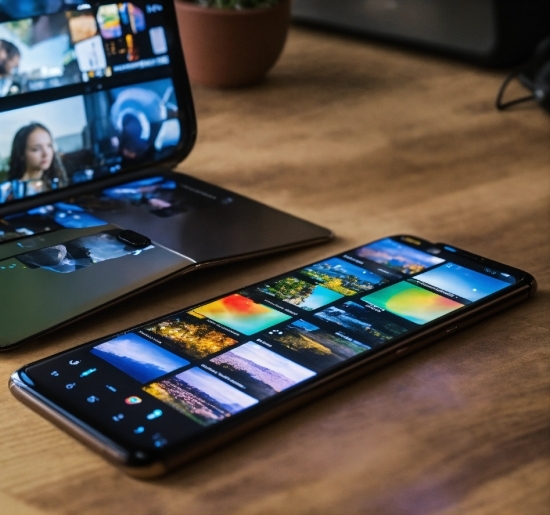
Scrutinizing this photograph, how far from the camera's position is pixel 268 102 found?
3.31ft

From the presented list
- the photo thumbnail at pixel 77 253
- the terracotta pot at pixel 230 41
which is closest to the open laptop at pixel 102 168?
the photo thumbnail at pixel 77 253

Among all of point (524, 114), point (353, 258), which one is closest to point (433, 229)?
point (353, 258)

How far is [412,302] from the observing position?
559 mm

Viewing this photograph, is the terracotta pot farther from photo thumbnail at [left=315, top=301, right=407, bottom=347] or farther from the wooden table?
photo thumbnail at [left=315, top=301, right=407, bottom=347]

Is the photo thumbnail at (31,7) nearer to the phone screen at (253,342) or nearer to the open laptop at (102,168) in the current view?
the open laptop at (102,168)

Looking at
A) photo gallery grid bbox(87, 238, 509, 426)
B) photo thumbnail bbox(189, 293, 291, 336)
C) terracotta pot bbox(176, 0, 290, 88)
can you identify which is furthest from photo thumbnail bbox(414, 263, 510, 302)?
terracotta pot bbox(176, 0, 290, 88)

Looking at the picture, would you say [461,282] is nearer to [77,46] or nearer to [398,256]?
[398,256]

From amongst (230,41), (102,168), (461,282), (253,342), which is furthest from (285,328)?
(230,41)

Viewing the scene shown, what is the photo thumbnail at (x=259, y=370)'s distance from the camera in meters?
0.47

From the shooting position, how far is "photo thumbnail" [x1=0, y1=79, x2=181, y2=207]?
669 mm

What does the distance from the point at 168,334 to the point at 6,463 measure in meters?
0.12

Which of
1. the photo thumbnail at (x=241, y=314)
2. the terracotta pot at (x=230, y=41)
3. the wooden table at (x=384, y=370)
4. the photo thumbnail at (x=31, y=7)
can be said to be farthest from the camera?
the terracotta pot at (x=230, y=41)

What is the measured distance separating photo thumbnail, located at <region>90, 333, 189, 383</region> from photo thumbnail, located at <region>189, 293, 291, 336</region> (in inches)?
1.8

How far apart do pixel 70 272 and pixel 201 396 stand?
165 mm
